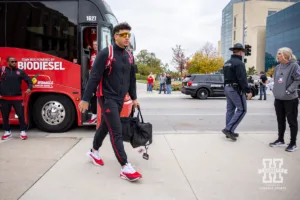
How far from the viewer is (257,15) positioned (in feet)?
285

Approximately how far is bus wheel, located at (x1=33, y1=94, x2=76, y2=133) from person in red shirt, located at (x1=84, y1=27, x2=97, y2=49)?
54.4 inches

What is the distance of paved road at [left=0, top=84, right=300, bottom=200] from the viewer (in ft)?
11.8

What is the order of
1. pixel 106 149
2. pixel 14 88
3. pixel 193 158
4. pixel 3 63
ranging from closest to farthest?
pixel 193 158 → pixel 106 149 → pixel 14 88 → pixel 3 63

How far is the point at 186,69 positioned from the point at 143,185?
185 feet

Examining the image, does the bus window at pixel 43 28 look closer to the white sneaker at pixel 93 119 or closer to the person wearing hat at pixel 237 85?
the white sneaker at pixel 93 119

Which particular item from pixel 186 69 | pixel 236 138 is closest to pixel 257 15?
pixel 186 69

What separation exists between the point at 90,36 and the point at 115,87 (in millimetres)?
3449

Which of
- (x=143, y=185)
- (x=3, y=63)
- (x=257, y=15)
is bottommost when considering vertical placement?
(x=143, y=185)

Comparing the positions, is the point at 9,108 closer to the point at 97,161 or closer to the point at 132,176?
the point at 97,161

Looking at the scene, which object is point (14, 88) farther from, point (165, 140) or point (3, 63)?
point (165, 140)

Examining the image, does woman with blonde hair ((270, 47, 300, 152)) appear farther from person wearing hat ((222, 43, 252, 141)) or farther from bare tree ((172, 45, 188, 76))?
bare tree ((172, 45, 188, 76))

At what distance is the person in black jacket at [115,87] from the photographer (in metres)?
3.98

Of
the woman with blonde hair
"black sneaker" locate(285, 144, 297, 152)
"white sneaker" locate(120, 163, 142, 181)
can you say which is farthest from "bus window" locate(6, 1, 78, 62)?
"black sneaker" locate(285, 144, 297, 152)

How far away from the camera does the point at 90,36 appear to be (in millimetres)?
7145
